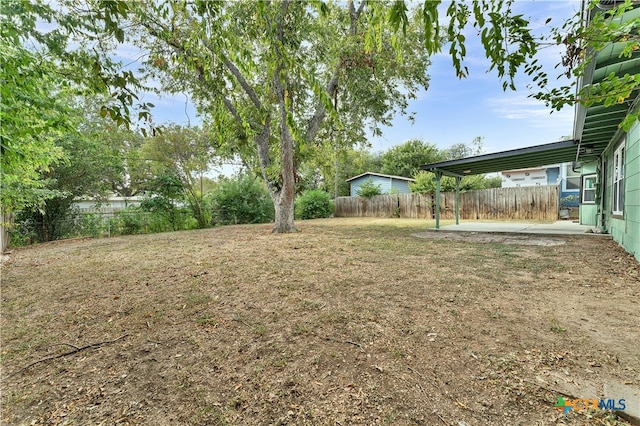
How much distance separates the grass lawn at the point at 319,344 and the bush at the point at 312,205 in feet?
42.8

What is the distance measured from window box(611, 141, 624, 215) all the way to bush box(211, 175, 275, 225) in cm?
1238

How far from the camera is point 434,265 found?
170 inches

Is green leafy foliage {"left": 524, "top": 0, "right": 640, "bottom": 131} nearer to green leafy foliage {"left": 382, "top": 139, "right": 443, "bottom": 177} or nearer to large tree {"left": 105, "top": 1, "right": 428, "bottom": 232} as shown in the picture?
large tree {"left": 105, "top": 1, "right": 428, "bottom": 232}

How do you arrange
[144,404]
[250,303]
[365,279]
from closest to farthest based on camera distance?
[144,404] < [250,303] < [365,279]

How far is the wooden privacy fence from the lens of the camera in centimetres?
1242

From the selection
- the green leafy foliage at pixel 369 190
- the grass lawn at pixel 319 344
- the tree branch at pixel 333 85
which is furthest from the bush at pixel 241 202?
the grass lawn at pixel 319 344

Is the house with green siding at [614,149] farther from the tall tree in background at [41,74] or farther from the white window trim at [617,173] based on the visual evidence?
the tall tree in background at [41,74]

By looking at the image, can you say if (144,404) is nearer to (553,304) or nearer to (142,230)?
(553,304)

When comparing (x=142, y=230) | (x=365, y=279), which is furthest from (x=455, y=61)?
(x=142, y=230)

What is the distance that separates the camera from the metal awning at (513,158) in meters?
6.64

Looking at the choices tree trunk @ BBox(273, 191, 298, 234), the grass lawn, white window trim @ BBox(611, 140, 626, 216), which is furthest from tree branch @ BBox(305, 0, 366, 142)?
white window trim @ BBox(611, 140, 626, 216)

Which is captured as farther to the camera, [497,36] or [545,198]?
[545,198]

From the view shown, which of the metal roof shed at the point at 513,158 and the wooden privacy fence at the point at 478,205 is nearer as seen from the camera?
the metal roof shed at the point at 513,158

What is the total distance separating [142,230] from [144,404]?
10.8m
